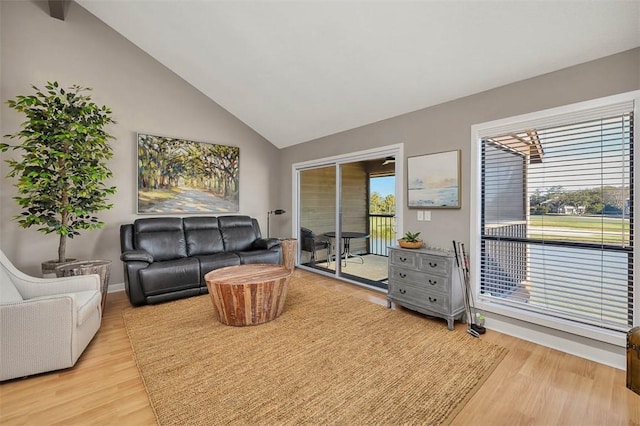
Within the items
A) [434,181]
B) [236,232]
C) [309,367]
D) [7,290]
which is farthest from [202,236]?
[434,181]

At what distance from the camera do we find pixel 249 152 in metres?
5.54

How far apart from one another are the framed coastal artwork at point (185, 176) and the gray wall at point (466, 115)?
2.24 meters

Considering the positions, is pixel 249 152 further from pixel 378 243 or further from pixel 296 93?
pixel 378 243

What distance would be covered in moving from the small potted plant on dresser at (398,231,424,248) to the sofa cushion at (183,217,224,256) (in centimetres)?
289

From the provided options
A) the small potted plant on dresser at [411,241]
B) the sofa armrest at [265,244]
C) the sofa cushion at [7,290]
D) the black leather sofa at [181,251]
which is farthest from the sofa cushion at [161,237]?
the small potted plant on dresser at [411,241]

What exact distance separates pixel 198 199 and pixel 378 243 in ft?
10.7

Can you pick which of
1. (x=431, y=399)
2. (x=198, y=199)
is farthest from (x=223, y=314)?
(x=198, y=199)

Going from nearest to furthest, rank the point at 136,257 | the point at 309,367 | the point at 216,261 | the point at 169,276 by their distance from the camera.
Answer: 1. the point at 309,367
2. the point at 136,257
3. the point at 169,276
4. the point at 216,261

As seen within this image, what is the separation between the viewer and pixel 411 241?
3273mm

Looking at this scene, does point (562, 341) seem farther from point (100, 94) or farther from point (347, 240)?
point (100, 94)

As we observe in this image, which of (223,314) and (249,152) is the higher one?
(249,152)

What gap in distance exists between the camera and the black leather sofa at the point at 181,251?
336 cm

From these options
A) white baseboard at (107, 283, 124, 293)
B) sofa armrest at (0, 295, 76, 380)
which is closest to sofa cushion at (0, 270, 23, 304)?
sofa armrest at (0, 295, 76, 380)

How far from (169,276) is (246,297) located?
1381 mm
